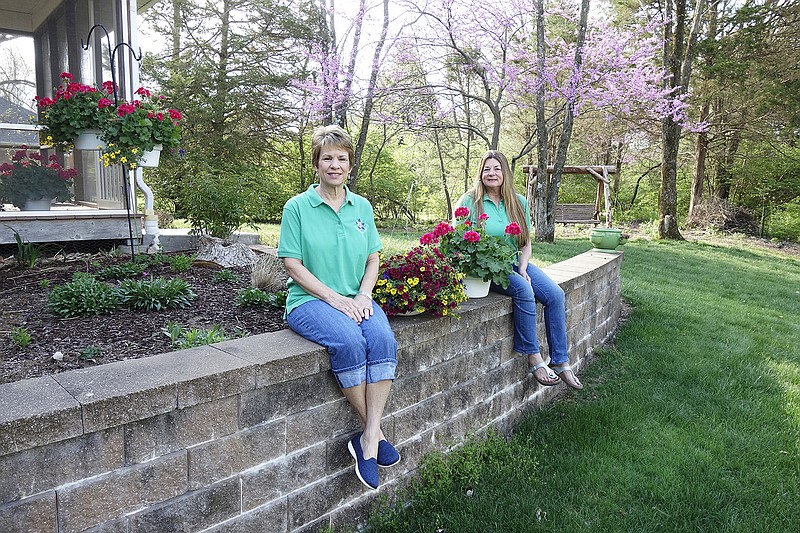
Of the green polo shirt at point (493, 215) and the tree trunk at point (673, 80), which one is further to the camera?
the tree trunk at point (673, 80)

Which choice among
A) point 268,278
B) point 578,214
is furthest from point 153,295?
point 578,214

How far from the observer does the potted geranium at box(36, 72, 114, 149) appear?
13.8 feet

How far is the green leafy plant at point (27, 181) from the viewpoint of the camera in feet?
16.2

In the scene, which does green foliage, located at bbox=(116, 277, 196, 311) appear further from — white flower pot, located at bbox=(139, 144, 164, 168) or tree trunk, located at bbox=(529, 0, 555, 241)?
tree trunk, located at bbox=(529, 0, 555, 241)

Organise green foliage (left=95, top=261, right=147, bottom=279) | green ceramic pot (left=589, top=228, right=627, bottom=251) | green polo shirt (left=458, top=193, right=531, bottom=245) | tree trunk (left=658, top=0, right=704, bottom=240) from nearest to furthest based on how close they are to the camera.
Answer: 1. green polo shirt (left=458, top=193, right=531, bottom=245)
2. green foliage (left=95, top=261, right=147, bottom=279)
3. green ceramic pot (left=589, top=228, right=627, bottom=251)
4. tree trunk (left=658, top=0, right=704, bottom=240)

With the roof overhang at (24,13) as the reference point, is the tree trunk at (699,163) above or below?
below

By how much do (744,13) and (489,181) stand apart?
12343mm

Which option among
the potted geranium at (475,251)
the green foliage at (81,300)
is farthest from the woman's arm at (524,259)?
the green foliage at (81,300)

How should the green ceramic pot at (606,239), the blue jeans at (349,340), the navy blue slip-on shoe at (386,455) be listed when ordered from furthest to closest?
the green ceramic pot at (606,239) → the navy blue slip-on shoe at (386,455) → the blue jeans at (349,340)

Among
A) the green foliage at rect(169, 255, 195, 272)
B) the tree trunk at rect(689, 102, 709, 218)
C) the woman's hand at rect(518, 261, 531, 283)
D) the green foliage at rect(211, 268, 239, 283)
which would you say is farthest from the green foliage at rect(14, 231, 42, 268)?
the tree trunk at rect(689, 102, 709, 218)

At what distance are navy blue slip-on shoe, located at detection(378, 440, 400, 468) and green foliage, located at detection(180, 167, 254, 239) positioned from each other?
3066 mm

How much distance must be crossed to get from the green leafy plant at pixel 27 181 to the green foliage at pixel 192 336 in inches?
128

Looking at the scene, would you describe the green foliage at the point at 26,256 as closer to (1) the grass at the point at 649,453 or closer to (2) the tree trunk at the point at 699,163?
(1) the grass at the point at 649,453

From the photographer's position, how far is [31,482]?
1.37m
